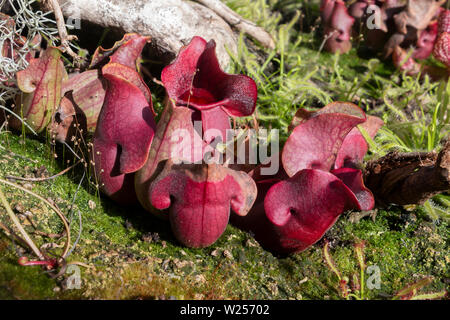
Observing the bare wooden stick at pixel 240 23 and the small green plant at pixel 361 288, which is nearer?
the small green plant at pixel 361 288

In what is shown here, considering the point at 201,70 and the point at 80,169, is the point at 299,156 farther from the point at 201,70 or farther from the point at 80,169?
the point at 80,169

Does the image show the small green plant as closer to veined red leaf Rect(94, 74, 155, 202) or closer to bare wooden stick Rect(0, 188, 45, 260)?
veined red leaf Rect(94, 74, 155, 202)

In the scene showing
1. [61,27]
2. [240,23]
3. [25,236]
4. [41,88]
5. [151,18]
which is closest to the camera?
[25,236]

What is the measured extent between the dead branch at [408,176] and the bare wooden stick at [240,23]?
145 centimetres

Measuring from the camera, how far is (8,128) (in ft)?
6.84

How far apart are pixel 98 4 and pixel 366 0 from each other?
80.0 inches

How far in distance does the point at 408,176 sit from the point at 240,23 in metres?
1.71

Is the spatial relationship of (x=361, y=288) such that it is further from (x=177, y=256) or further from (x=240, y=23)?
(x=240, y=23)

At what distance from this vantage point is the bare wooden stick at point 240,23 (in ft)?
9.57

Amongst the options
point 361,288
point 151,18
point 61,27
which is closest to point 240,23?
point 151,18

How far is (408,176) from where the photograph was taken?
1858mm

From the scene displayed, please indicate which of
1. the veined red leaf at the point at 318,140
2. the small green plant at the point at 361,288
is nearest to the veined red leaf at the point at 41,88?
the veined red leaf at the point at 318,140

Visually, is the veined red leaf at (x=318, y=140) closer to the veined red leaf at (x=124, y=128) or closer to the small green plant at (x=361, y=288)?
the small green plant at (x=361, y=288)
